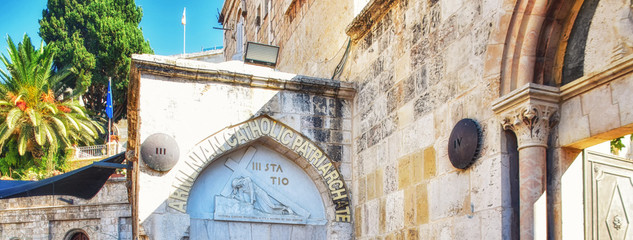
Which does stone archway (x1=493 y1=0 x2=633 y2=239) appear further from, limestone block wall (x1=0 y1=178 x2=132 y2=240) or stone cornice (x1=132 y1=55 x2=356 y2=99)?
limestone block wall (x1=0 y1=178 x2=132 y2=240)

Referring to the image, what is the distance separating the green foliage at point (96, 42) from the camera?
1389 inches

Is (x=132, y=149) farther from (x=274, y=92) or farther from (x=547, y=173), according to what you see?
(x=547, y=173)

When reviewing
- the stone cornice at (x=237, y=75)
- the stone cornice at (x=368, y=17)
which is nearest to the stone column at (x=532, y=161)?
the stone cornice at (x=368, y=17)

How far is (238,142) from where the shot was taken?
8.30m

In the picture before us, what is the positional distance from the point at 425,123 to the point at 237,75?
105 inches

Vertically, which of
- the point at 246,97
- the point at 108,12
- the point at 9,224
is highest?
the point at 108,12

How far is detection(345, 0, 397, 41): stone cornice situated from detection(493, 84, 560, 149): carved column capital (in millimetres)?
3082

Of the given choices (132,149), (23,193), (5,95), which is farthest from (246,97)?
(5,95)

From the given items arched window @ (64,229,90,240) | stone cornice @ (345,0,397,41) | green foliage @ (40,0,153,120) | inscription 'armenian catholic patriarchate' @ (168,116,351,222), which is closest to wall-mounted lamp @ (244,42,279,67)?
stone cornice @ (345,0,397,41)

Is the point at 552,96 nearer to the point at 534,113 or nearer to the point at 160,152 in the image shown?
the point at 534,113

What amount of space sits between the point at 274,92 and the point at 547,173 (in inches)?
166

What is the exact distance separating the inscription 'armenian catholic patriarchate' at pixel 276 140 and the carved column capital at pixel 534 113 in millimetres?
3617

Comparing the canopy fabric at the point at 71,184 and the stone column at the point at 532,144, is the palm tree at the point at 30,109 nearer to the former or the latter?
the canopy fabric at the point at 71,184

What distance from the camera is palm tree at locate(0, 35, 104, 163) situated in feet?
87.4
